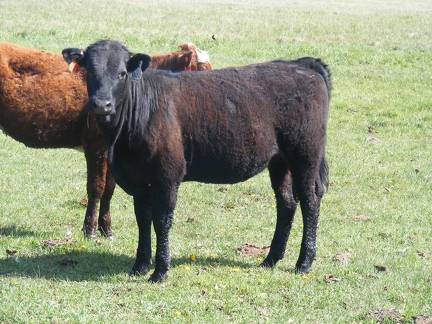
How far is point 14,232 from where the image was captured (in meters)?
9.45

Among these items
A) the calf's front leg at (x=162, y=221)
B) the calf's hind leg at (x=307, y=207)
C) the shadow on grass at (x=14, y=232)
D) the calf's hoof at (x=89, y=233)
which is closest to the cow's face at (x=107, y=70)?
the calf's front leg at (x=162, y=221)

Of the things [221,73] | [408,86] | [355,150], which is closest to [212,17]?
[408,86]

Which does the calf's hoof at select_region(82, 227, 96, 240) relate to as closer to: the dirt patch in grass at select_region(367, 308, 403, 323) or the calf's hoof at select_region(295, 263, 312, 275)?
the calf's hoof at select_region(295, 263, 312, 275)

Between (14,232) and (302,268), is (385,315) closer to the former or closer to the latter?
(302,268)

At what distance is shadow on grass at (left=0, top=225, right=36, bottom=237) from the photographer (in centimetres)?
936

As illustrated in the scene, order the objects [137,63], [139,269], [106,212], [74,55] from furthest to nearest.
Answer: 1. [106,212]
2. [139,269]
3. [74,55]
4. [137,63]

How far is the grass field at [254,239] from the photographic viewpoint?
6.95 meters

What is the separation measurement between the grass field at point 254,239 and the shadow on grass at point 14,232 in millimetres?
35

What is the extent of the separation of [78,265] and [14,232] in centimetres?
157

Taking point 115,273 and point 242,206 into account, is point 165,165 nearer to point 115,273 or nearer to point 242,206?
point 115,273

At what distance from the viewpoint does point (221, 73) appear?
8273mm

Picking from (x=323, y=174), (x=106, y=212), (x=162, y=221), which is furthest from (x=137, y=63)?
(x=106, y=212)

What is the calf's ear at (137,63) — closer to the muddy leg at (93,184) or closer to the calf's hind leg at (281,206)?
the calf's hind leg at (281,206)

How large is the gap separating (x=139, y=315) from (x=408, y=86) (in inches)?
582
